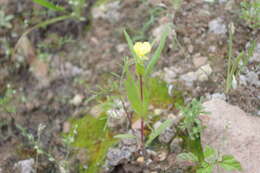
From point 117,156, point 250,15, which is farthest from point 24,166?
point 250,15

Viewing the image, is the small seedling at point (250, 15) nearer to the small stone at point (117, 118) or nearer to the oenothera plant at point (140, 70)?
the oenothera plant at point (140, 70)

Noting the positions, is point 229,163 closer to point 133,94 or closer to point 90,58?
point 133,94

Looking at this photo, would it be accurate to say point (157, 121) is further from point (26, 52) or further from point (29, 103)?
point (26, 52)

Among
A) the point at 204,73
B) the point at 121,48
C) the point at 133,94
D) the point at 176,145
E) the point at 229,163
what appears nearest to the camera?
the point at 229,163

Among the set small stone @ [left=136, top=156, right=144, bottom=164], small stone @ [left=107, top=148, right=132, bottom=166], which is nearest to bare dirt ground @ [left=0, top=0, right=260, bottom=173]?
small stone @ [left=107, top=148, right=132, bottom=166]

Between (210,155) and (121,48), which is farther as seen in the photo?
(121,48)

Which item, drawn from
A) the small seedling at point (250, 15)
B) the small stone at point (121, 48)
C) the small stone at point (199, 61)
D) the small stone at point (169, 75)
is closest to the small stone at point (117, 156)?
the small stone at point (169, 75)

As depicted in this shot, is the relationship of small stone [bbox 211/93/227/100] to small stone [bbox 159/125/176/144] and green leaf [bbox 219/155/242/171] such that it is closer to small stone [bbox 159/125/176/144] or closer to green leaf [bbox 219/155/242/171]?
small stone [bbox 159/125/176/144]
